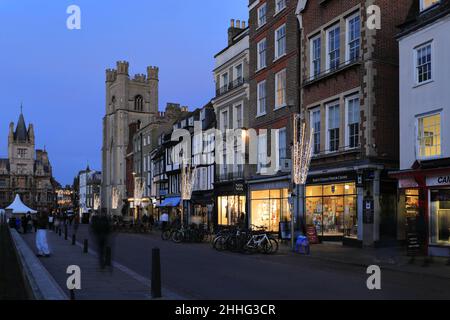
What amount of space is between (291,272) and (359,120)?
10804 mm

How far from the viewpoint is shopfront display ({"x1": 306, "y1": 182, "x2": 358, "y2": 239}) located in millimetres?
24469

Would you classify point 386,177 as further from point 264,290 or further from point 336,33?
point 264,290

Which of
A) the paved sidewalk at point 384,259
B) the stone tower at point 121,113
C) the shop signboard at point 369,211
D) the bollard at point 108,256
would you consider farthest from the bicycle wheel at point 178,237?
the stone tower at point 121,113

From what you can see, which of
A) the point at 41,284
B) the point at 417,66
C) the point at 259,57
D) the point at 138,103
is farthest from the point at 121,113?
the point at 41,284

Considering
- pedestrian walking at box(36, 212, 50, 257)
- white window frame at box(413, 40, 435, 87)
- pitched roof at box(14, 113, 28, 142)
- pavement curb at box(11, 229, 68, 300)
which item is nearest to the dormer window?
white window frame at box(413, 40, 435, 87)

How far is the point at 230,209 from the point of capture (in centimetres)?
3844

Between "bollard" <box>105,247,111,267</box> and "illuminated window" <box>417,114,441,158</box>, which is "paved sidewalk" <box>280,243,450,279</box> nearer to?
"illuminated window" <box>417,114,441,158</box>

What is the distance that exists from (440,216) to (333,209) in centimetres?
708

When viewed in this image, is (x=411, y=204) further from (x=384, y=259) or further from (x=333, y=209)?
(x=384, y=259)

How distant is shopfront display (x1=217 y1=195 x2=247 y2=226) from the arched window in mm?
62705

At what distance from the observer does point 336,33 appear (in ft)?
84.9

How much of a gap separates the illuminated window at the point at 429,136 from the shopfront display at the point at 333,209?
4.54m

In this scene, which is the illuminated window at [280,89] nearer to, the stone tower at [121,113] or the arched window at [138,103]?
the stone tower at [121,113]
